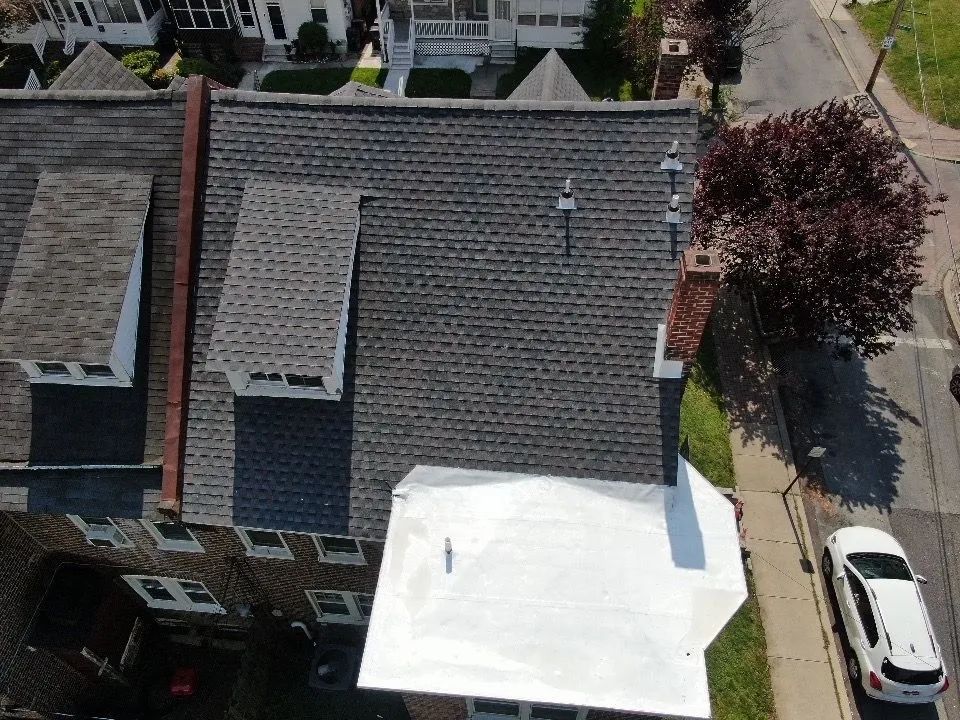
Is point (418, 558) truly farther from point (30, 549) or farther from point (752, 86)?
point (752, 86)

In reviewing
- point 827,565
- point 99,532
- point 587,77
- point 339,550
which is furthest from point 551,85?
point 99,532

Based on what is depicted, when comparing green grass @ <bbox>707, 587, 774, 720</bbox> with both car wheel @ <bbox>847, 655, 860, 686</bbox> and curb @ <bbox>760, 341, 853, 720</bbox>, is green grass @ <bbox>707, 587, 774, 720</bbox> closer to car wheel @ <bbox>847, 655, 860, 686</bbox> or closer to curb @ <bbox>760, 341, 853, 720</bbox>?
curb @ <bbox>760, 341, 853, 720</bbox>

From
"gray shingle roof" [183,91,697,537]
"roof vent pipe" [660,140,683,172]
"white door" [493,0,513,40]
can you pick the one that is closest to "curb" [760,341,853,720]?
Answer: "gray shingle roof" [183,91,697,537]

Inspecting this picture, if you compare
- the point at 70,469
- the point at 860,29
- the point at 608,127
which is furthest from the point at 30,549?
the point at 860,29

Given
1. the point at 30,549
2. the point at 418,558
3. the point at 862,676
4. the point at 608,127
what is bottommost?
the point at 862,676

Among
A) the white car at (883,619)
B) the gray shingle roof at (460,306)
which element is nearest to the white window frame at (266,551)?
the gray shingle roof at (460,306)
